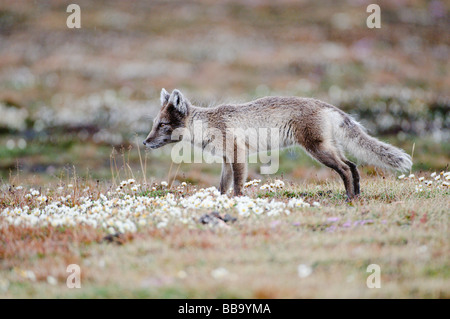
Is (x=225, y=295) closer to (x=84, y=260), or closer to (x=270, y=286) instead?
(x=270, y=286)

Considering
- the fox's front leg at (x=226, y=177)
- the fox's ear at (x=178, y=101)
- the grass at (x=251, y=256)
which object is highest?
the fox's ear at (x=178, y=101)

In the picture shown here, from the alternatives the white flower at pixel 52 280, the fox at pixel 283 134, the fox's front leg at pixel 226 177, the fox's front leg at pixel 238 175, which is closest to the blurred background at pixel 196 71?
the fox at pixel 283 134

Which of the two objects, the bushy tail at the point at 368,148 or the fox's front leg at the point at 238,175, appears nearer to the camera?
the bushy tail at the point at 368,148

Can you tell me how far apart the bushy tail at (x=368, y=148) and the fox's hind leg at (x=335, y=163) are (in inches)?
20.0

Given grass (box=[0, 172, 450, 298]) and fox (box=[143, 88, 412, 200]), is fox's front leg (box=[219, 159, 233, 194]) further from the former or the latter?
grass (box=[0, 172, 450, 298])

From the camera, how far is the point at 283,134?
9.33 metres

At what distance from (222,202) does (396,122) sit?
16.5 m

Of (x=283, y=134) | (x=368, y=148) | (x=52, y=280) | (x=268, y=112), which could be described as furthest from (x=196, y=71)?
(x=52, y=280)

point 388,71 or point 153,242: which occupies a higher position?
point 388,71

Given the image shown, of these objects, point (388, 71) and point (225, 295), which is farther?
point (388, 71)

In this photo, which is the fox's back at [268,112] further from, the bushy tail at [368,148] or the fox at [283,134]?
the bushy tail at [368,148]

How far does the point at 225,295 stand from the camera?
498cm

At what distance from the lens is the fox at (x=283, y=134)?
8820 mm

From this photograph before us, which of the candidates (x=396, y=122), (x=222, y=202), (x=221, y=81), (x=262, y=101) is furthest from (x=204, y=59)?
(x=222, y=202)
